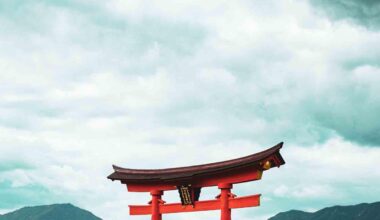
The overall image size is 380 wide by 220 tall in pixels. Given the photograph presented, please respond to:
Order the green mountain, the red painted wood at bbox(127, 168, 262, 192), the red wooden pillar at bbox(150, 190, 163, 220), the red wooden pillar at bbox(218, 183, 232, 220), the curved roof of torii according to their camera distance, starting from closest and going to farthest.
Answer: the curved roof of torii < the red painted wood at bbox(127, 168, 262, 192) < the red wooden pillar at bbox(218, 183, 232, 220) < the red wooden pillar at bbox(150, 190, 163, 220) < the green mountain

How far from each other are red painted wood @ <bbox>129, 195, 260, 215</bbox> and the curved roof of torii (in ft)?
3.78

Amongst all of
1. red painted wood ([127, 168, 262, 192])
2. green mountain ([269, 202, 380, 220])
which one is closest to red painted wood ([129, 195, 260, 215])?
red painted wood ([127, 168, 262, 192])

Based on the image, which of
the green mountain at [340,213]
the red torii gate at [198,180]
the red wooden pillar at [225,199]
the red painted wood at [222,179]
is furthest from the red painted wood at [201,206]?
the green mountain at [340,213]

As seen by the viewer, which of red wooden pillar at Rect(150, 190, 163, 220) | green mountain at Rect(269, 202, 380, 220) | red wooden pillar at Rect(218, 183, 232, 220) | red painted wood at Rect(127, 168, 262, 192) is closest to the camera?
red painted wood at Rect(127, 168, 262, 192)

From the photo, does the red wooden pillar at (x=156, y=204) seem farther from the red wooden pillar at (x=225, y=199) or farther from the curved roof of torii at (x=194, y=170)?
the red wooden pillar at (x=225, y=199)

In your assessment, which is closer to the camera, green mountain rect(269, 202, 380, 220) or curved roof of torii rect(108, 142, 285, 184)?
curved roof of torii rect(108, 142, 285, 184)

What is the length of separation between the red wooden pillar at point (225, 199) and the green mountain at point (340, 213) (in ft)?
557

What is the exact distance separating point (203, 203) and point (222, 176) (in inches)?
65.4

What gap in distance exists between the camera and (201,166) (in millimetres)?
20656

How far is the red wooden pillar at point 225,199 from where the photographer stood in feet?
62.6

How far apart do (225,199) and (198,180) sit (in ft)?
5.57

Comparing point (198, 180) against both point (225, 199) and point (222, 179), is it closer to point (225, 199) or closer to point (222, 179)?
point (222, 179)

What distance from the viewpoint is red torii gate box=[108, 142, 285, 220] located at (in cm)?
1821

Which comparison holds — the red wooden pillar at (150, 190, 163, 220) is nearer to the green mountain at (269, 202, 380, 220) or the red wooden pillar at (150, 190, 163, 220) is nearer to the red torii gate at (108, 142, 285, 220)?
the red torii gate at (108, 142, 285, 220)
